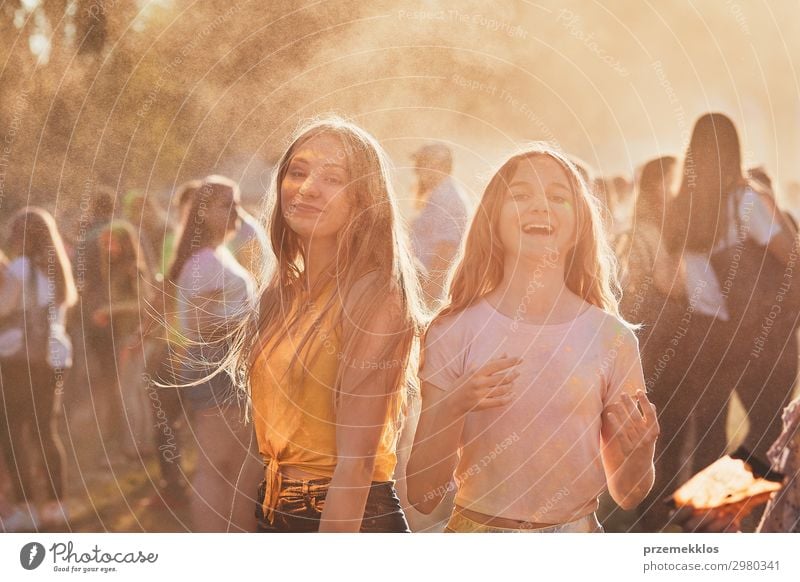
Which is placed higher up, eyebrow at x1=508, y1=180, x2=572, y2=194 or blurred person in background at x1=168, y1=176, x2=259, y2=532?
eyebrow at x1=508, y1=180, x2=572, y2=194

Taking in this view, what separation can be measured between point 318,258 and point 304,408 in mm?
400

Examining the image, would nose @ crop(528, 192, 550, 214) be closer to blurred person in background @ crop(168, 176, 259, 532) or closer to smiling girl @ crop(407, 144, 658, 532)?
smiling girl @ crop(407, 144, 658, 532)

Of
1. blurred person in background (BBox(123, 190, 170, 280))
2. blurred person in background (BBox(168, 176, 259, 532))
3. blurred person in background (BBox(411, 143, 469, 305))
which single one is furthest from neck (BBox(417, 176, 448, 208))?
blurred person in background (BBox(123, 190, 170, 280))

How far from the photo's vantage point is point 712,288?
279 centimetres

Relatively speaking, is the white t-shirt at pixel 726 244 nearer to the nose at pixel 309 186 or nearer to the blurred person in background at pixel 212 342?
the nose at pixel 309 186

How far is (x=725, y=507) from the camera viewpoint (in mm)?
2812

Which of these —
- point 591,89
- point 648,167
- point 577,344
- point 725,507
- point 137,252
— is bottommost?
point 725,507

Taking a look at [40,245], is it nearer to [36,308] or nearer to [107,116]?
[36,308]

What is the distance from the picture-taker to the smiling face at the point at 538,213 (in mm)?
2543

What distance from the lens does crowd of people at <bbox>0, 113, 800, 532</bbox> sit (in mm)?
2484

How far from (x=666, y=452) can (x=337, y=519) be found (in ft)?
3.32

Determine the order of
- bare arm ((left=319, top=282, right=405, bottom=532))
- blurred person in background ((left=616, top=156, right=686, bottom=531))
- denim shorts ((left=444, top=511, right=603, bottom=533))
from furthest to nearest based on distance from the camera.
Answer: blurred person in background ((left=616, top=156, right=686, bottom=531))
denim shorts ((left=444, top=511, right=603, bottom=533))
bare arm ((left=319, top=282, right=405, bottom=532))

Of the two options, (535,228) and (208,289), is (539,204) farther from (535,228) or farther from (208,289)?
(208,289)
